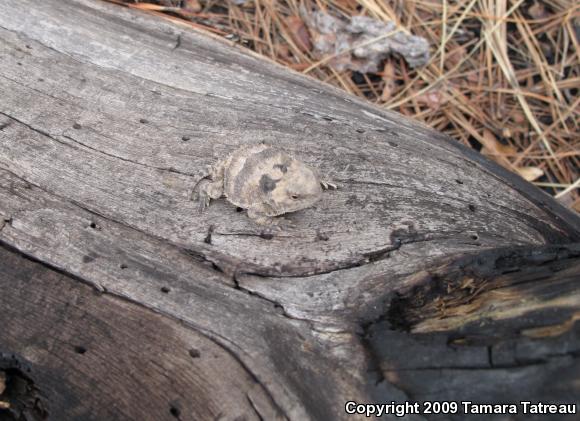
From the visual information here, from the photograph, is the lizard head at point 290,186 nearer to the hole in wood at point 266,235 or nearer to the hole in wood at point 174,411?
Result: the hole in wood at point 266,235

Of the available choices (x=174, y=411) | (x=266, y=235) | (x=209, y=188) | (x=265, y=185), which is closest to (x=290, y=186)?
(x=265, y=185)

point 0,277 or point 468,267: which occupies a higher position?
point 468,267

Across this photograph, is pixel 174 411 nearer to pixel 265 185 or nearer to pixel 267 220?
pixel 267 220

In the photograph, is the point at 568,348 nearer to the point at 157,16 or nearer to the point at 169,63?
the point at 169,63

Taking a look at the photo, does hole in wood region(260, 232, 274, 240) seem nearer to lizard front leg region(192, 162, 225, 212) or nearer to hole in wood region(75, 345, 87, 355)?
lizard front leg region(192, 162, 225, 212)

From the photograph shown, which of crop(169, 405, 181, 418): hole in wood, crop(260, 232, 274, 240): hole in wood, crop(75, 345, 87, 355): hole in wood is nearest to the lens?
crop(169, 405, 181, 418): hole in wood

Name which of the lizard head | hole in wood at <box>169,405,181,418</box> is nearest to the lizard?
the lizard head

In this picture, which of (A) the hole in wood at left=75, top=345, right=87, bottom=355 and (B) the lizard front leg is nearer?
(A) the hole in wood at left=75, top=345, right=87, bottom=355

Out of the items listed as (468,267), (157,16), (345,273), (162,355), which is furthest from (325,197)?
(157,16)
